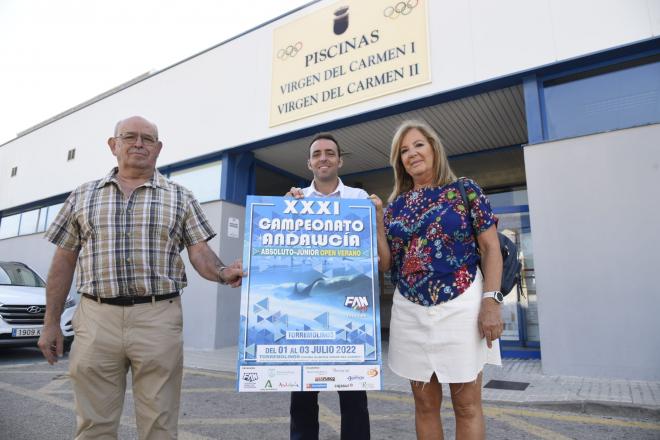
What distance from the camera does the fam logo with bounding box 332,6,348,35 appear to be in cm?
728

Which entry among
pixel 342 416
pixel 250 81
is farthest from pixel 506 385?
pixel 250 81

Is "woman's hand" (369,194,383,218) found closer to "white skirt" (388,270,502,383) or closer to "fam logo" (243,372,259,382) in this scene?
"white skirt" (388,270,502,383)

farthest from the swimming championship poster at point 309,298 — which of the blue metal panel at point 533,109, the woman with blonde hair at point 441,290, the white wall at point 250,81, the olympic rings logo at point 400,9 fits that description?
the olympic rings logo at point 400,9

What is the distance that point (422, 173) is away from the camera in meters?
2.18

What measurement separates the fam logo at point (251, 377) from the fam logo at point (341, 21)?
6715 millimetres

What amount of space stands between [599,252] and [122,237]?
5.29m

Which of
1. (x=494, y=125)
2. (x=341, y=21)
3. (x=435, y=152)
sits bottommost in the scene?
(x=435, y=152)

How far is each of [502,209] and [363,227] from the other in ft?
18.5

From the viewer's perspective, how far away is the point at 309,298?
2.06 metres

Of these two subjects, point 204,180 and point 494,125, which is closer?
point 494,125

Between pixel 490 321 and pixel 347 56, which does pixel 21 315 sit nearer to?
pixel 347 56

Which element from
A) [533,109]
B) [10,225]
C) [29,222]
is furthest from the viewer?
[10,225]

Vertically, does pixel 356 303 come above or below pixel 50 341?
above

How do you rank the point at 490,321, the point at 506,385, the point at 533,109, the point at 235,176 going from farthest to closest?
the point at 235,176, the point at 533,109, the point at 506,385, the point at 490,321
